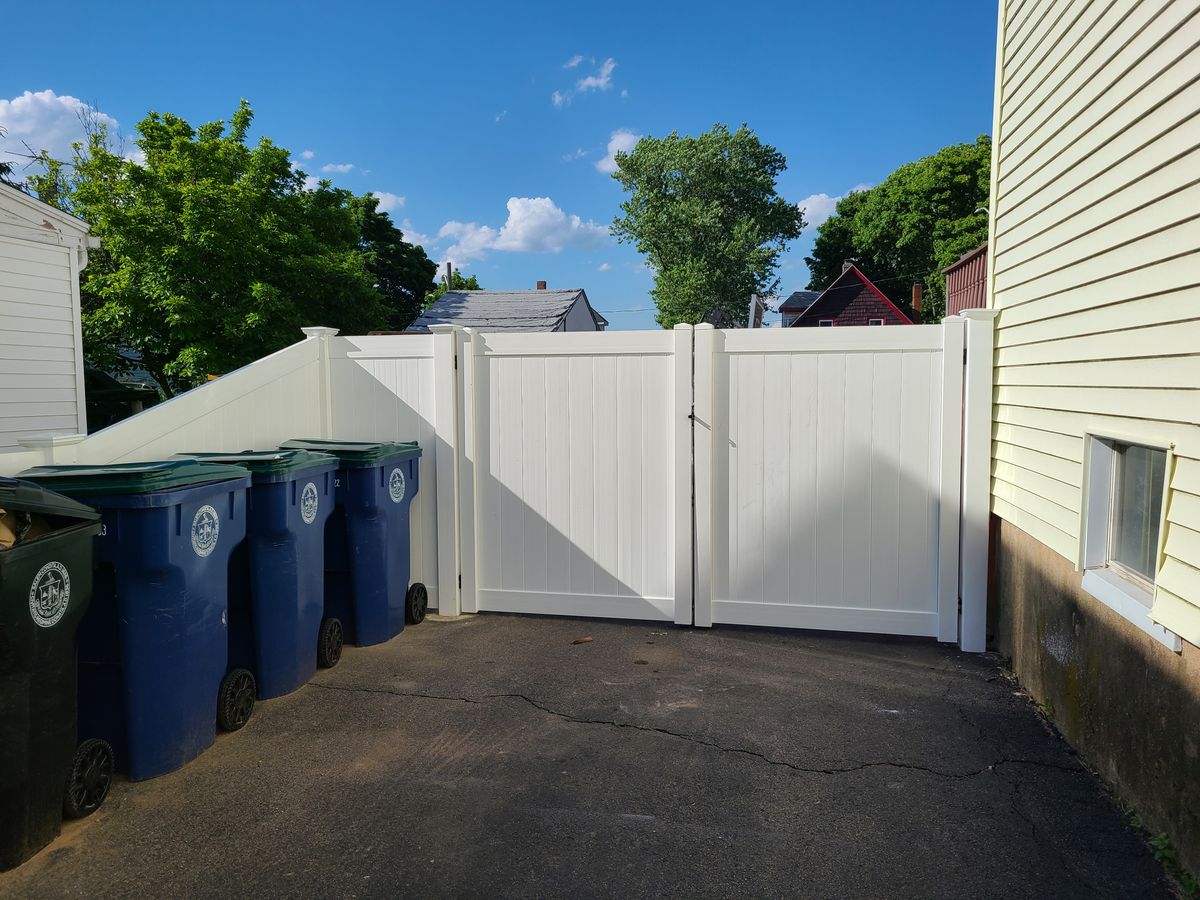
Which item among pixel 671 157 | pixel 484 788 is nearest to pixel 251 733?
pixel 484 788

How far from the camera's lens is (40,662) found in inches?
98.6

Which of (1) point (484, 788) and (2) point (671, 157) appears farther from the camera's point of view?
(2) point (671, 157)

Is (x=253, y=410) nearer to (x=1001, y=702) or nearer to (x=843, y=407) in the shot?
(x=843, y=407)

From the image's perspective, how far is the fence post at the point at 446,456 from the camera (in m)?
5.46

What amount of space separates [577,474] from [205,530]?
2636mm

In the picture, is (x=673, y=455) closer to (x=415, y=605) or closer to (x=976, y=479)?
(x=976, y=479)

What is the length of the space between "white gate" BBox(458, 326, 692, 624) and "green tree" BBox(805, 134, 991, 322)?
95.7 ft

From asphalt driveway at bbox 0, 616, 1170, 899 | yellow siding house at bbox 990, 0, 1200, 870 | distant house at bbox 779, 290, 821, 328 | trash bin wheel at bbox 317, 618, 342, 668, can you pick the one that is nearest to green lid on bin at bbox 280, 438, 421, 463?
trash bin wheel at bbox 317, 618, 342, 668

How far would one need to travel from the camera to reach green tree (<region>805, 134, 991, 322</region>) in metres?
33.2

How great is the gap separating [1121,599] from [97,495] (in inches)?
158

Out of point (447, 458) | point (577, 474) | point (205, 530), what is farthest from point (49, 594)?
point (577, 474)

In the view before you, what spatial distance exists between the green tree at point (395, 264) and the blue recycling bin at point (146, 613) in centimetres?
3149

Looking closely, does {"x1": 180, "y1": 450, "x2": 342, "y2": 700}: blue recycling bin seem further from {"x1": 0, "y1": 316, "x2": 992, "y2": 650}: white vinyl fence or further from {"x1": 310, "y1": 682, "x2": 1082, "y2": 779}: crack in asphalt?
{"x1": 0, "y1": 316, "x2": 992, "y2": 650}: white vinyl fence

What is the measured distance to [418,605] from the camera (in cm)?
541
